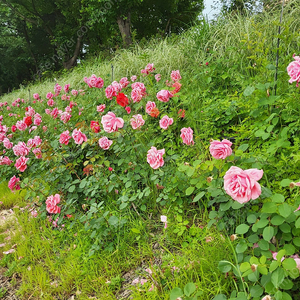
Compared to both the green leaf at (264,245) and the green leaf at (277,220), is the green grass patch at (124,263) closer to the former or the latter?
the green leaf at (264,245)

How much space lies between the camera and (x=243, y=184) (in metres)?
Result: 0.85

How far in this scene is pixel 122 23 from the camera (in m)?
8.37

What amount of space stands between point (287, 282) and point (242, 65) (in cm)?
253

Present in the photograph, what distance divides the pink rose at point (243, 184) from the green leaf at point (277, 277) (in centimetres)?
26

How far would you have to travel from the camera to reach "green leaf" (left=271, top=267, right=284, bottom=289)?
79 centimetres

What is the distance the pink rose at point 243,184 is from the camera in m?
0.85

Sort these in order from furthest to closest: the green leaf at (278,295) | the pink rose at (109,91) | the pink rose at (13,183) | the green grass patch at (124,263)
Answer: the pink rose at (109,91)
the pink rose at (13,183)
the green grass patch at (124,263)
the green leaf at (278,295)

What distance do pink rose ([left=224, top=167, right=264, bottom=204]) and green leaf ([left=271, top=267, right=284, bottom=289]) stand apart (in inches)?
10.2

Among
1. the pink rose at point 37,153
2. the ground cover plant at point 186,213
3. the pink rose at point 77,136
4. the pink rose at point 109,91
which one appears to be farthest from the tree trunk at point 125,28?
the pink rose at point 77,136

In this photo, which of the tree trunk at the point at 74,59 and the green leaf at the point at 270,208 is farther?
the tree trunk at the point at 74,59

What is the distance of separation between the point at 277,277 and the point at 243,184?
0.33m

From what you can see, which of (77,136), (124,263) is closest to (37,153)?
(77,136)

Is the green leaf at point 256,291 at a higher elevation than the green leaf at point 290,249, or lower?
lower

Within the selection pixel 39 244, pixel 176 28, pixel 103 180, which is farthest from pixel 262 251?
pixel 176 28
